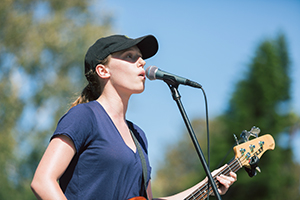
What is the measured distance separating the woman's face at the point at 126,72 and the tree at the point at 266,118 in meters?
7.40

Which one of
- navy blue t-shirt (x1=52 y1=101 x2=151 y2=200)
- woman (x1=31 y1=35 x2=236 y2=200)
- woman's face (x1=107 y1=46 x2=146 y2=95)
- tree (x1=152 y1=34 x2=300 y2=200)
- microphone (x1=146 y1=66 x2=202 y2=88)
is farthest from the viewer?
tree (x1=152 y1=34 x2=300 y2=200)

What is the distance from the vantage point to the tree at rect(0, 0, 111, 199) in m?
11.3

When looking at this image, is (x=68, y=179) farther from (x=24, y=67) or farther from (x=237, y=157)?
(x=24, y=67)

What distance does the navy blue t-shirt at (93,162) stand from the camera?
2.06m

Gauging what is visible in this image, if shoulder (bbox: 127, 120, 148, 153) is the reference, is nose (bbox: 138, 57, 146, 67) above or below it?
above

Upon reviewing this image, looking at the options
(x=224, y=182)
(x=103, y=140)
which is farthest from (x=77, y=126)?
(x=224, y=182)

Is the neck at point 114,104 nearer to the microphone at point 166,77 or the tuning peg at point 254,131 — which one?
the microphone at point 166,77

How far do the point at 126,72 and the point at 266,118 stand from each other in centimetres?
827

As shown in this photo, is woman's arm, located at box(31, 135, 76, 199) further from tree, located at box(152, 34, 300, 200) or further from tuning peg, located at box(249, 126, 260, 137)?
tree, located at box(152, 34, 300, 200)

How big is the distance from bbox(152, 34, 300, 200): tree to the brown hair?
24.0 ft

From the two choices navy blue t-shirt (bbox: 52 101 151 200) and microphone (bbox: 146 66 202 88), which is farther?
microphone (bbox: 146 66 202 88)

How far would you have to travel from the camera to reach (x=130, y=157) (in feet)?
7.38

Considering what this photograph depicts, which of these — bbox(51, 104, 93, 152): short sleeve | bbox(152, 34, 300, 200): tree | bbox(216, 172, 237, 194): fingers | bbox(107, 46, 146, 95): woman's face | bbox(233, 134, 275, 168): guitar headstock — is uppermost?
bbox(152, 34, 300, 200): tree

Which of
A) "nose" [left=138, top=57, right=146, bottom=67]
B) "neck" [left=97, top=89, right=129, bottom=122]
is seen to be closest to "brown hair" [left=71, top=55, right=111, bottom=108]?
"neck" [left=97, top=89, right=129, bottom=122]
